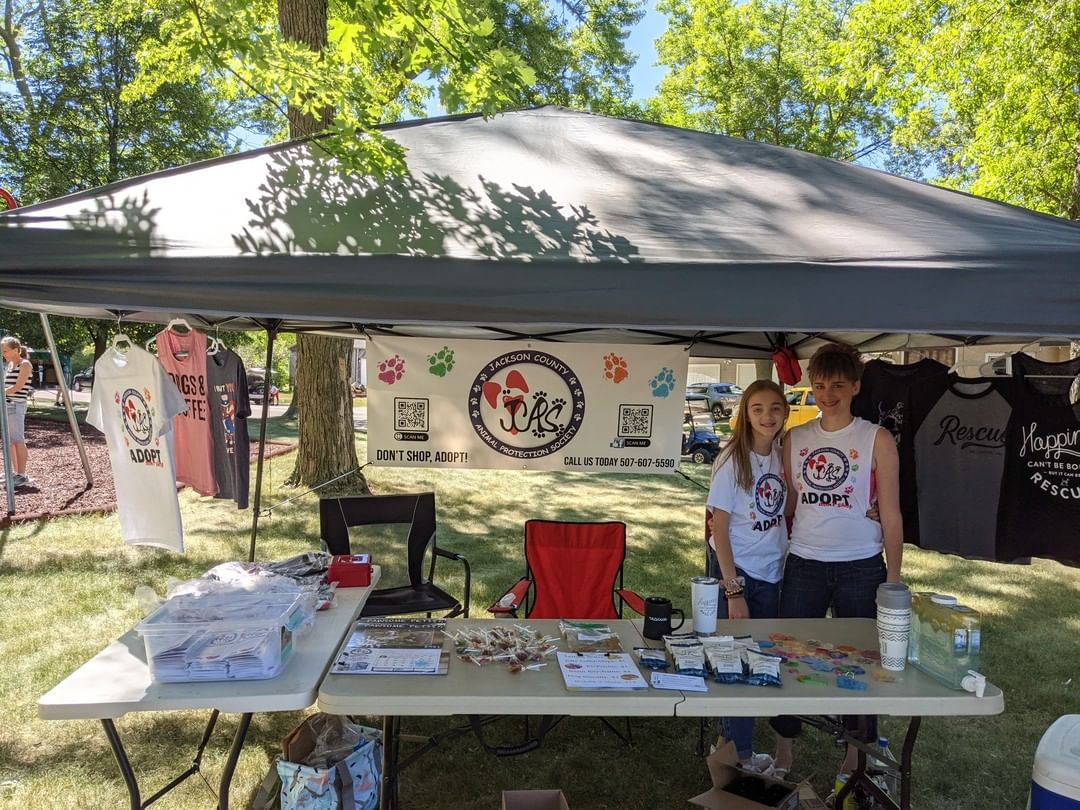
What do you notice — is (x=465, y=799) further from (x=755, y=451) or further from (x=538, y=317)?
(x=538, y=317)

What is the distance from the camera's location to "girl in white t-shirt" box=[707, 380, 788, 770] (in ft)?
8.14

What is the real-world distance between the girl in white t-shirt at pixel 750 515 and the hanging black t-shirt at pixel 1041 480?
132cm

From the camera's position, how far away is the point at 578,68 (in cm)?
1194

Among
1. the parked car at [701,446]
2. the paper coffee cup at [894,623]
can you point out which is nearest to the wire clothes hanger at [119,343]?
the paper coffee cup at [894,623]

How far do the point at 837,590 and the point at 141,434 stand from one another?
8.43ft

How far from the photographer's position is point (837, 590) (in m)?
2.44

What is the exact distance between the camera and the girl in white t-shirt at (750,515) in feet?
8.14

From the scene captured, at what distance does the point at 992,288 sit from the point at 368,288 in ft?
5.34

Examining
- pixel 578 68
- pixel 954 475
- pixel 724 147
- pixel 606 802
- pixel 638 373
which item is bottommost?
pixel 606 802

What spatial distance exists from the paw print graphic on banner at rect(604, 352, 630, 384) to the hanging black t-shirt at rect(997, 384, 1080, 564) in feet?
5.84

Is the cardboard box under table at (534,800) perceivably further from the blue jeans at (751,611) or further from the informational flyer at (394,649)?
the blue jeans at (751,611)

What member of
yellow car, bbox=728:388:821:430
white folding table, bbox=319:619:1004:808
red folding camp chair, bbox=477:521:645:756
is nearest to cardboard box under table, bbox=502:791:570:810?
white folding table, bbox=319:619:1004:808

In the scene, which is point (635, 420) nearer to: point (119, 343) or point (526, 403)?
point (526, 403)

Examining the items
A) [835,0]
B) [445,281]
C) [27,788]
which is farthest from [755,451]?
[835,0]
